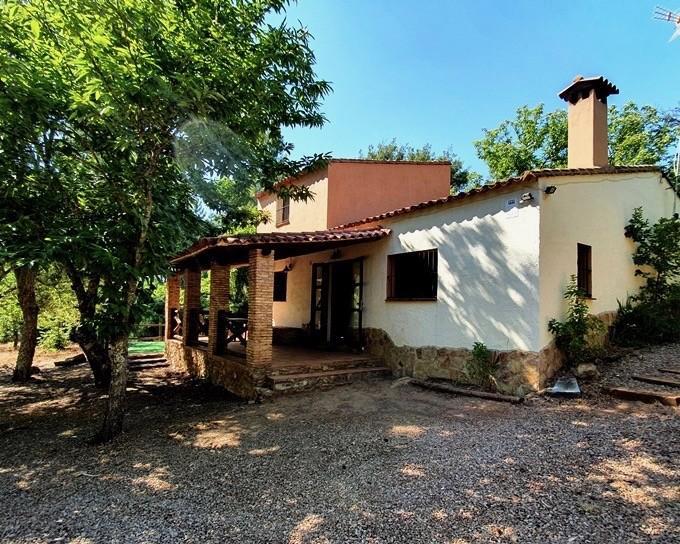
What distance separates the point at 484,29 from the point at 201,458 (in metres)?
13.4

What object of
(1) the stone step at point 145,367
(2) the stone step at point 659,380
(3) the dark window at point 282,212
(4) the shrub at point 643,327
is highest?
(3) the dark window at point 282,212

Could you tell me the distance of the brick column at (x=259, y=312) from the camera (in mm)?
8164

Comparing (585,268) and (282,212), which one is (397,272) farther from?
(282,212)

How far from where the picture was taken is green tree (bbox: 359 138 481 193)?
26734 mm

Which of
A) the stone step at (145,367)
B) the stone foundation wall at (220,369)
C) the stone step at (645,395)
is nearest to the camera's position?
the stone step at (645,395)

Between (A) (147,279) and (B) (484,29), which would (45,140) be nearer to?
(A) (147,279)

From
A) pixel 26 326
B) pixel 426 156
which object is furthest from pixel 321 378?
pixel 426 156

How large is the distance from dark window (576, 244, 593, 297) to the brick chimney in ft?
7.19

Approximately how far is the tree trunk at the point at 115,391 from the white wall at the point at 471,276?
5.60 m

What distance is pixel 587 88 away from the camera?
30.1ft

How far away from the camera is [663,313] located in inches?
373

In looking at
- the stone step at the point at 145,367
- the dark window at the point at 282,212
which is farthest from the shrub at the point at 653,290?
the stone step at the point at 145,367

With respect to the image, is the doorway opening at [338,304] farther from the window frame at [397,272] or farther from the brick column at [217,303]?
the brick column at [217,303]

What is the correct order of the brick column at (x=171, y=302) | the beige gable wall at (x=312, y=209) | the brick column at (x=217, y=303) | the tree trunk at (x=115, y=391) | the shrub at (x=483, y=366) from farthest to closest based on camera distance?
the brick column at (x=171, y=302) → the beige gable wall at (x=312, y=209) → the brick column at (x=217, y=303) → the shrub at (x=483, y=366) → the tree trunk at (x=115, y=391)
